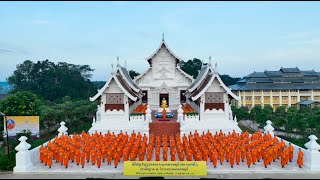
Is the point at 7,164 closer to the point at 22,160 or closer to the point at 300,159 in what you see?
the point at 22,160

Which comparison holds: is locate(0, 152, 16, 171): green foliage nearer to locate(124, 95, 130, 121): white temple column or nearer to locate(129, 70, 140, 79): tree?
locate(124, 95, 130, 121): white temple column

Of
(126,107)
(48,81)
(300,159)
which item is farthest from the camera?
(48,81)

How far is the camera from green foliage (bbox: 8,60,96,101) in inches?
2191

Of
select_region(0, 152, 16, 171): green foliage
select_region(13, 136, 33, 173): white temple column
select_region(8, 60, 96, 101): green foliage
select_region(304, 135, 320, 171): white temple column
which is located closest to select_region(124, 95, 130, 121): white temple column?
select_region(0, 152, 16, 171): green foliage

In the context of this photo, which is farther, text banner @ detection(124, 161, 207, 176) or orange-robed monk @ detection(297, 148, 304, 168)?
orange-robed monk @ detection(297, 148, 304, 168)

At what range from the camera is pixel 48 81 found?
57.0m

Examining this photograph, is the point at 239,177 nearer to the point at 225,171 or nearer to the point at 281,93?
the point at 225,171

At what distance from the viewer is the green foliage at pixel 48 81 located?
2191 inches

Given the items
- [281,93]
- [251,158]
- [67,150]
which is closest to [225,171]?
[251,158]

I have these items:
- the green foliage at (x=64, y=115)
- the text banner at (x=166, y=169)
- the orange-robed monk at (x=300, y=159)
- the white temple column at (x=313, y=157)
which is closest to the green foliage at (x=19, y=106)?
the green foliage at (x=64, y=115)

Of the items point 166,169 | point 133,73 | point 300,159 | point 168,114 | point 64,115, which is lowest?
point 166,169

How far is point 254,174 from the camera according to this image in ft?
40.2

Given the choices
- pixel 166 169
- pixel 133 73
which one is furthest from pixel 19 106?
pixel 166 169

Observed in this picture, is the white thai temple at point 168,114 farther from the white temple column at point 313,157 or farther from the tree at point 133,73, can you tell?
the tree at point 133,73
